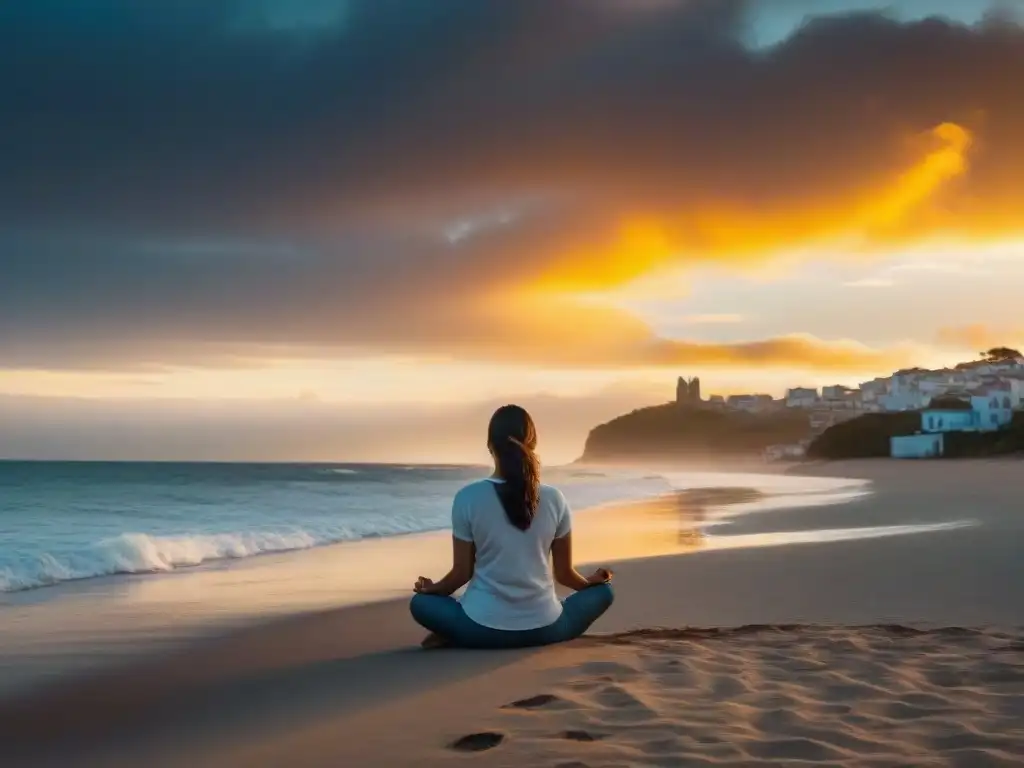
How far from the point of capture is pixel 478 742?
3.91m

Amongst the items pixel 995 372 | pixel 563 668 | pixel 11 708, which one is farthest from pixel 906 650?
pixel 995 372

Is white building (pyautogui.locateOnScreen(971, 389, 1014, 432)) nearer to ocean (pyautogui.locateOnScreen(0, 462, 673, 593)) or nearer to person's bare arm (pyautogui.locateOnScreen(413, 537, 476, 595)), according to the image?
ocean (pyautogui.locateOnScreen(0, 462, 673, 593))

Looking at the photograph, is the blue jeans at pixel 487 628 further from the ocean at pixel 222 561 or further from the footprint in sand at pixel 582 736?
the footprint in sand at pixel 582 736

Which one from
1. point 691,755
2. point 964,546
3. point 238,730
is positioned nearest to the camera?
point 691,755

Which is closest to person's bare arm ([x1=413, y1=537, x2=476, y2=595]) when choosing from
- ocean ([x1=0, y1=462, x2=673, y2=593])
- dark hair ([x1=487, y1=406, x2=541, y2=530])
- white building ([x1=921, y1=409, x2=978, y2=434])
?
dark hair ([x1=487, y1=406, x2=541, y2=530])

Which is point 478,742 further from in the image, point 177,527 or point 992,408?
point 992,408

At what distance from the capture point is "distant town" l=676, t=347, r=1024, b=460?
74.3 meters

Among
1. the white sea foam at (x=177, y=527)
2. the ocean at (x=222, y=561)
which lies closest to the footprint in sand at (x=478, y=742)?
the ocean at (x=222, y=561)

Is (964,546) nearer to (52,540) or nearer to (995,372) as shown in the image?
(52,540)

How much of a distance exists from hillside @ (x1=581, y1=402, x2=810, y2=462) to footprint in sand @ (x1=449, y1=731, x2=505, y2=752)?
108932 millimetres

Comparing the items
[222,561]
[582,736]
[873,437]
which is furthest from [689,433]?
[582,736]

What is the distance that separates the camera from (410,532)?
57.7ft

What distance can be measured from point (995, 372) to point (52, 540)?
95698 millimetres

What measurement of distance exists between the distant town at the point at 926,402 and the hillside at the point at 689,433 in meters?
2.68
